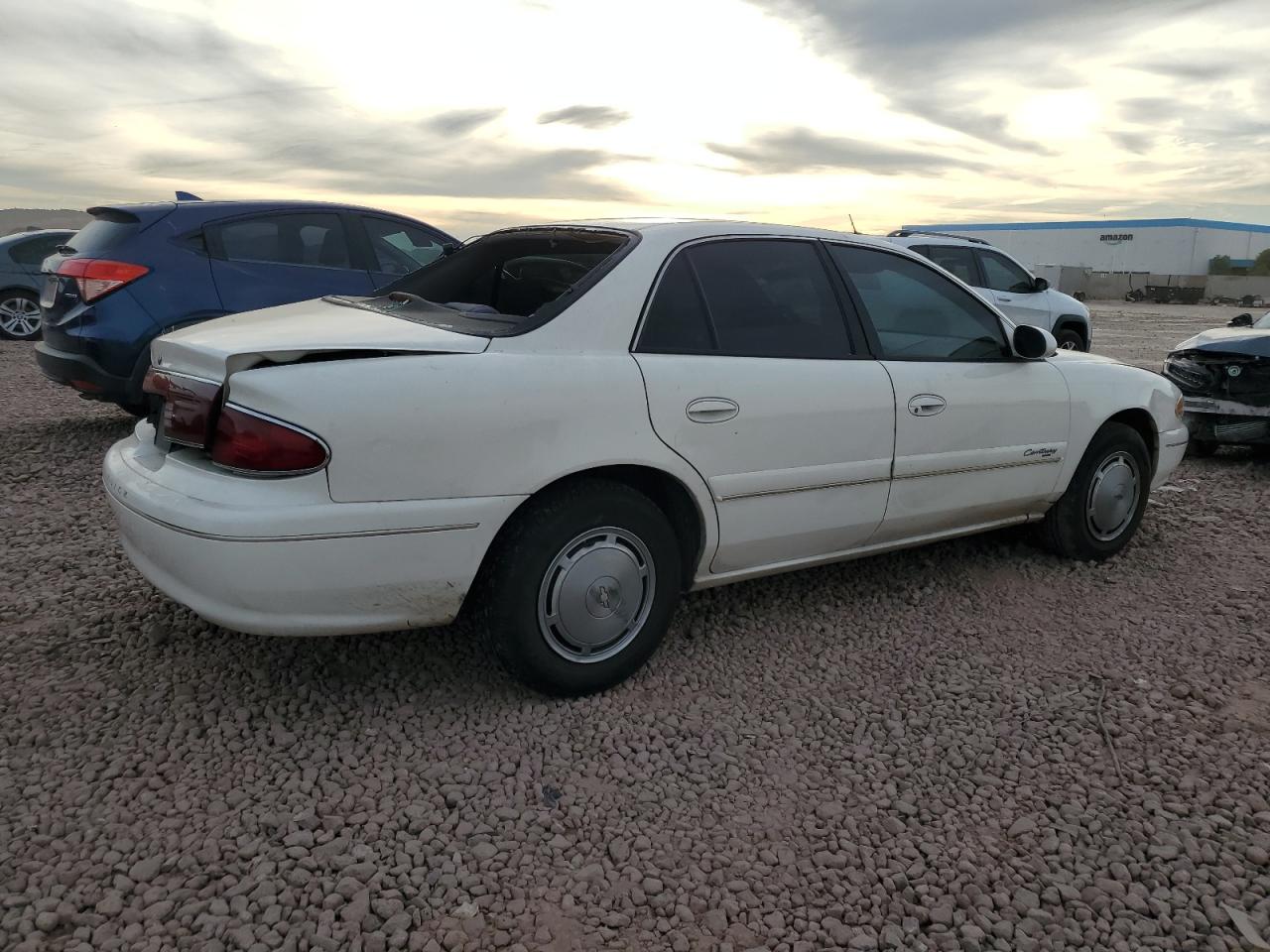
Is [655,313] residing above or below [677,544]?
above

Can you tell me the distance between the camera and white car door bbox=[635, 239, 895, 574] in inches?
126

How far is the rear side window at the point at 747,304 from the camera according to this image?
325 cm

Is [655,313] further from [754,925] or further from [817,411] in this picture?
[754,925]

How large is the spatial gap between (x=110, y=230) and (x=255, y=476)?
14.7 feet

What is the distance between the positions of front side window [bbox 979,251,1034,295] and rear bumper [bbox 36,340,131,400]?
29.9 ft

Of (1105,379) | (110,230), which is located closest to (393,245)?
(110,230)

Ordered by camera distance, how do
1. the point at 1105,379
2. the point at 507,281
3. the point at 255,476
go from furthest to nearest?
the point at 1105,379 < the point at 507,281 < the point at 255,476

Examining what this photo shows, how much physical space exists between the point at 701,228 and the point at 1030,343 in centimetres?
165

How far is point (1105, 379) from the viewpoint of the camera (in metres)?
4.54

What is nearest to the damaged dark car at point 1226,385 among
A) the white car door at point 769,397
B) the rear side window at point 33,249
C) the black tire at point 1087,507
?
the black tire at point 1087,507

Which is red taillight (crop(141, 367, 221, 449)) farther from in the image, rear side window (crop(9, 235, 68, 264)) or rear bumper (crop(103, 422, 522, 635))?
rear side window (crop(9, 235, 68, 264))

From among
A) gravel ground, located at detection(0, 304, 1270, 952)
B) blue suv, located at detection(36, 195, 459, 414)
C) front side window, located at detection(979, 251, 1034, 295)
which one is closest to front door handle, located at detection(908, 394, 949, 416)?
gravel ground, located at detection(0, 304, 1270, 952)

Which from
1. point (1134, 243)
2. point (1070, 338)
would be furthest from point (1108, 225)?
point (1070, 338)

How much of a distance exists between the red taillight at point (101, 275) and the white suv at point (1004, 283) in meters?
7.85
